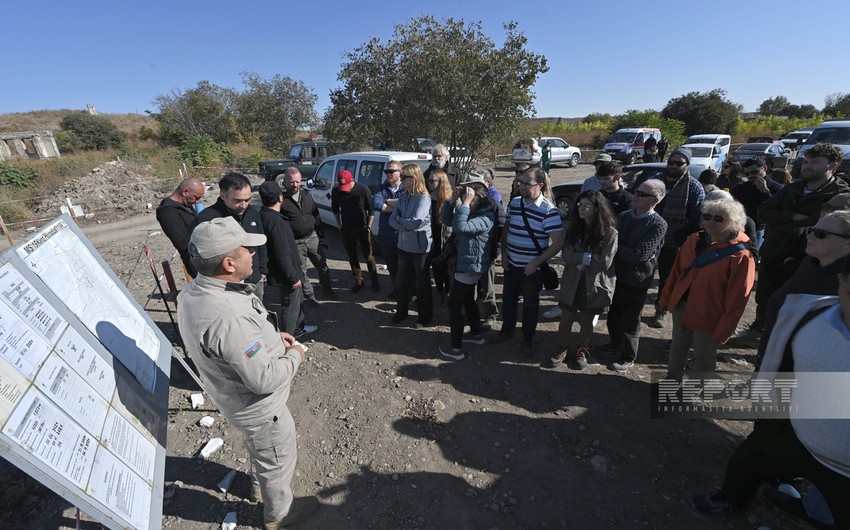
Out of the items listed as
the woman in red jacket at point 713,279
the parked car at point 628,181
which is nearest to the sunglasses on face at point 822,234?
the woman in red jacket at point 713,279

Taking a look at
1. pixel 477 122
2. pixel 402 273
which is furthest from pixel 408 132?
pixel 402 273

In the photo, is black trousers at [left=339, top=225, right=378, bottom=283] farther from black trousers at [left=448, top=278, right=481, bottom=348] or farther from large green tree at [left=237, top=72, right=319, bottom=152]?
large green tree at [left=237, top=72, right=319, bottom=152]

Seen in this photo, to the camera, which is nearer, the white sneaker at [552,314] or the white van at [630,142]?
the white sneaker at [552,314]

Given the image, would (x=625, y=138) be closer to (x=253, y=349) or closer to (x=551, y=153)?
(x=551, y=153)

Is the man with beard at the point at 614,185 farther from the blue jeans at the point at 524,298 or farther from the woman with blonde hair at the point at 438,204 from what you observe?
the woman with blonde hair at the point at 438,204

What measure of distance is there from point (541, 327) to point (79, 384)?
163 inches

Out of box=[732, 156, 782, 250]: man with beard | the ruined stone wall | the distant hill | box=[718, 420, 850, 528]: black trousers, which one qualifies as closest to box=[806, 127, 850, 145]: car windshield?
box=[732, 156, 782, 250]: man with beard

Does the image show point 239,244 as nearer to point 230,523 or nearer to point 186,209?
point 230,523

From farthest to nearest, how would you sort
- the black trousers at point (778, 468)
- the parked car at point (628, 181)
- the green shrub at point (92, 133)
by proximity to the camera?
1. the green shrub at point (92, 133)
2. the parked car at point (628, 181)
3. the black trousers at point (778, 468)

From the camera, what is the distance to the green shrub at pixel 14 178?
46.0ft

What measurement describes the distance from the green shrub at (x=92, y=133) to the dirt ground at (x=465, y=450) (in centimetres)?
3379

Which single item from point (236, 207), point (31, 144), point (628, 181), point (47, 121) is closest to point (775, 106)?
point (628, 181)

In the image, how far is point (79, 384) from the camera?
5.59 feet

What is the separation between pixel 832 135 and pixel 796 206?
13112 mm
